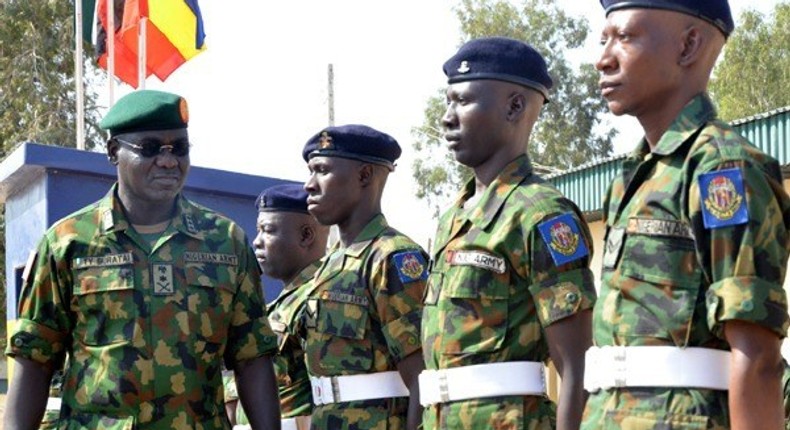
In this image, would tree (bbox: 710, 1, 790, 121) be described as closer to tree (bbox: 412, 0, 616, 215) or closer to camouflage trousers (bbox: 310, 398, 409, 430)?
tree (bbox: 412, 0, 616, 215)

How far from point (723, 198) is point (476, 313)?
4.77 feet

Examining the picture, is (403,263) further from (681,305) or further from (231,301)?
(681,305)

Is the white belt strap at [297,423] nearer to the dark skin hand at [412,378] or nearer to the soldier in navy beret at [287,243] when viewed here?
the soldier in navy beret at [287,243]

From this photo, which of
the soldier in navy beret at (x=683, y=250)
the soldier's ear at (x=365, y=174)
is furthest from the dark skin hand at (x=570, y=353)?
the soldier's ear at (x=365, y=174)

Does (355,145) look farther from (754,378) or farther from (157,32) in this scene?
(157,32)

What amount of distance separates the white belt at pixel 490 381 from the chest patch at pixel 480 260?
31 cm

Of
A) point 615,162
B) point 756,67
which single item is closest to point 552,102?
point 756,67

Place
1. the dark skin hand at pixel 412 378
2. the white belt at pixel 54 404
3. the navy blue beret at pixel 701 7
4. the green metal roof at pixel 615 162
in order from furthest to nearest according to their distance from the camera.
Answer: the green metal roof at pixel 615 162
the white belt at pixel 54 404
the dark skin hand at pixel 412 378
the navy blue beret at pixel 701 7

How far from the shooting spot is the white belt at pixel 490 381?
4730mm

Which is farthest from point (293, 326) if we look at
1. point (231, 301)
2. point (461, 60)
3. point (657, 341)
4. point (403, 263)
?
point (657, 341)

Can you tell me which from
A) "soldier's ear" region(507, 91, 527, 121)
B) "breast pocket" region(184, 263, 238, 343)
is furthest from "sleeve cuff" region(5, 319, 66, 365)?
"soldier's ear" region(507, 91, 527, 121)

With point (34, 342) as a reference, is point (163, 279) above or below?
above

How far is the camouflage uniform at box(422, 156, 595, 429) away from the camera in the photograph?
15.3 ft

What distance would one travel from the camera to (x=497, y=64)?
5.14 m
